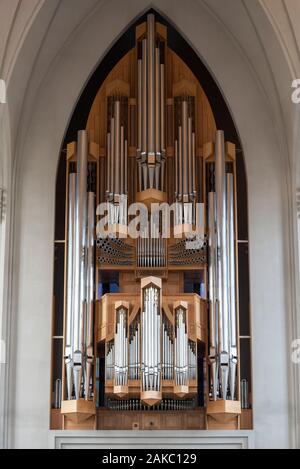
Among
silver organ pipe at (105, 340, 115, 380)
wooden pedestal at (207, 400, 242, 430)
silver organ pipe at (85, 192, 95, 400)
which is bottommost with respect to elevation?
wooden pedestal at (207, 400, 242, 430)

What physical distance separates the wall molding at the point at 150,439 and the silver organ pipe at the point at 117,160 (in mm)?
3284

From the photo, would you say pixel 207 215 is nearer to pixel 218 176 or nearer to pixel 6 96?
pixel 218 176

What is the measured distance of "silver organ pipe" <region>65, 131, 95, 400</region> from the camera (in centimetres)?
1580

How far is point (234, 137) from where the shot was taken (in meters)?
17.4

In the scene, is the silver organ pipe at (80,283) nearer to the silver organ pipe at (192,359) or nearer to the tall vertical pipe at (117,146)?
the tall vertical pipe at (117,146)

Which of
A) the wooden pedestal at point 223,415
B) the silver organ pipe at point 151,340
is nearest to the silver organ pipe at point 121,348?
the silver organ pipe at point 151,340

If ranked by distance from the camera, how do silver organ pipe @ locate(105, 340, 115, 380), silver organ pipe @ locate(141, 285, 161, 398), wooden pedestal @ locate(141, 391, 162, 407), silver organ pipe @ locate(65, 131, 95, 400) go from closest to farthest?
wooden pedestal @ locate(141, 391, 162, 407), silver organ pipe @ locate(141, 285, 161, 398), silver organ pipe @ locate(105, 340, 115, 380), silver organ pipe @ locate(65, 131, 95, 400)

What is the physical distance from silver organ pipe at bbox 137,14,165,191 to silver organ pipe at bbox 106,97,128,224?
304 mm

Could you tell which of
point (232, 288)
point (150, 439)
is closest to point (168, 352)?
point (150, 439)

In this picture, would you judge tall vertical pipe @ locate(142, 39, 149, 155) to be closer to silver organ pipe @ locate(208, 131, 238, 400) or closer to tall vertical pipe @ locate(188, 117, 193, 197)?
tall vertical pipe @ locate(188, 117, 193, 197)

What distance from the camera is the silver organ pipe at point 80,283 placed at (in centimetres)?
1580

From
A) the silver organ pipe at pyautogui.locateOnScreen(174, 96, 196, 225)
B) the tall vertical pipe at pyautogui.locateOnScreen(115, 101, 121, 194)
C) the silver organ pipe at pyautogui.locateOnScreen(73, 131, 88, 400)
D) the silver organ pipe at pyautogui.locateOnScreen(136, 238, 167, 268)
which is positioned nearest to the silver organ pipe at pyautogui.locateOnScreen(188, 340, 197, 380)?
the silver organ pipe at pyautogui.locateOnScreen(136, 238, 167, 268)
